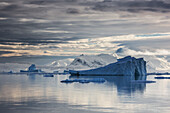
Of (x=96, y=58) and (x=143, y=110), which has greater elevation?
(x=96, y=58)

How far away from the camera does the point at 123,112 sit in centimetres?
1894

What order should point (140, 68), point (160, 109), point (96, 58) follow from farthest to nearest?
point (96, 58)
point (140, 68)
point (160, 109)

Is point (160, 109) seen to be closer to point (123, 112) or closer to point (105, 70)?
point (123, 112)

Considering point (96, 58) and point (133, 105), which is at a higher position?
point (96, 58)

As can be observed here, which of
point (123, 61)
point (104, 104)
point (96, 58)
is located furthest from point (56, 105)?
point (96, 58)

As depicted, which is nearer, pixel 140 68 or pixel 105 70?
pixel 105 70

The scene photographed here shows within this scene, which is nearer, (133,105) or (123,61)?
(133,105)

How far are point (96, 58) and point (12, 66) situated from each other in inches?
1999

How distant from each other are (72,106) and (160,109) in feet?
19.4

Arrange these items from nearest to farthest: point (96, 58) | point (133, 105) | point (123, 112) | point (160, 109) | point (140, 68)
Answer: point (123, 112) < point (160, 109) < point (133, 105) < point (140, 68) < point (96, 58)

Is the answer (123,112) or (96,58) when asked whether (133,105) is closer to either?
(123,112)

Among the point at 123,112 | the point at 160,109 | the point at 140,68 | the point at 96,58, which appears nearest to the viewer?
the point at 123,112

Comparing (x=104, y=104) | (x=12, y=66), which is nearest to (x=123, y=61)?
(x=104, y=104)

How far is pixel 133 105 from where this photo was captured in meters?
21.8
